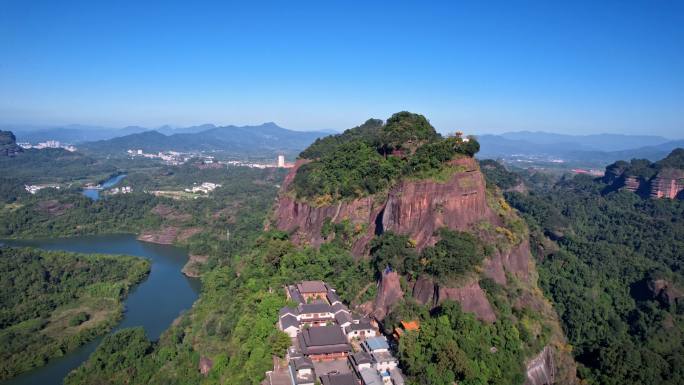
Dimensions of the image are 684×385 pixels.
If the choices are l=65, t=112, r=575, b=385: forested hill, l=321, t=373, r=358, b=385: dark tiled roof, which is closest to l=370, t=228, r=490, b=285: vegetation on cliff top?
l=65, t=112, r=575, b=385: forested hill

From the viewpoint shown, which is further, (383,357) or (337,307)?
(337,307)

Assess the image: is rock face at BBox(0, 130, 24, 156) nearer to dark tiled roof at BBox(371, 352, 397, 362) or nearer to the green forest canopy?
the green forest canopy

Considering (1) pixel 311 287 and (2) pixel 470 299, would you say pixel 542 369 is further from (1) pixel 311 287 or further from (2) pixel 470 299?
(1) pixel 311 287

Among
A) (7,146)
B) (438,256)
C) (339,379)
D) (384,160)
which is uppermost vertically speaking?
(384,160)

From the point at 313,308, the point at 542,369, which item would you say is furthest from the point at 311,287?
the point at 542,369

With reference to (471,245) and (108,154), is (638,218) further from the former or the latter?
(108,154)

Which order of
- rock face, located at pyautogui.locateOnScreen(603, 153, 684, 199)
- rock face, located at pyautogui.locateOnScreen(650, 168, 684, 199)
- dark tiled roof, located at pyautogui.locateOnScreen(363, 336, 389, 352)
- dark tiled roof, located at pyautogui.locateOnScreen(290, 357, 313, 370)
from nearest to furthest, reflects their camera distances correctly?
1. dark tiled roof, located at pyautogui.locateOnScreen(290, 357, 313, 370)
2. dark tiled roof, located at pyautogui.locateOnScreen(363, 336, 389, 352)
3. rock face, located at pyautogui.locateOnScreen(650, 168, 684, 199)
4. rock face, located at pyautogui.locateOnScreen(603, 153, 684, 199)

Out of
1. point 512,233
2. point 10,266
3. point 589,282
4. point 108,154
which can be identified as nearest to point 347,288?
point 512,233
